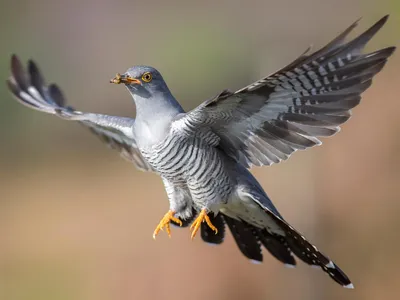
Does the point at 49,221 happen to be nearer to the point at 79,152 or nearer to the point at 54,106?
the point at 79,152

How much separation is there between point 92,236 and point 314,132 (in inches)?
194

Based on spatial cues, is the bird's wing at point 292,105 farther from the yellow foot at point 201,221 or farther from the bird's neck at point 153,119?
the yellow foot at point 201,221

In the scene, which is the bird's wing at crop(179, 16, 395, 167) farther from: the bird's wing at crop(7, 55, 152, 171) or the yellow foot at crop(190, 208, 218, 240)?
the bird's wing at crop(7, 55, 152, 171)

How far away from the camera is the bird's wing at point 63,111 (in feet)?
9.87

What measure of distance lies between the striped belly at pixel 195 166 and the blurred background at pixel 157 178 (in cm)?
173

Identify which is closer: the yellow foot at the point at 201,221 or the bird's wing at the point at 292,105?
the bird's wing at the point at 292,105

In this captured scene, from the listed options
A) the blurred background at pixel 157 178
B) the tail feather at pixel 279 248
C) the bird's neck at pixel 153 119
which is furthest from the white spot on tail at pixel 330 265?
the blurred background at pixel 157 178

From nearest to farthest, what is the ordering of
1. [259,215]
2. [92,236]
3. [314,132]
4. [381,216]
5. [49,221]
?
[314,132] < [259,215] < [381,216] < [92,236] < [49,221]

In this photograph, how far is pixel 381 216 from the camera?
14.9 ft

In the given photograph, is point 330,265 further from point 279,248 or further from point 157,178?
point 157,178

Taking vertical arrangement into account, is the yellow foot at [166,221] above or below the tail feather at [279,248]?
above

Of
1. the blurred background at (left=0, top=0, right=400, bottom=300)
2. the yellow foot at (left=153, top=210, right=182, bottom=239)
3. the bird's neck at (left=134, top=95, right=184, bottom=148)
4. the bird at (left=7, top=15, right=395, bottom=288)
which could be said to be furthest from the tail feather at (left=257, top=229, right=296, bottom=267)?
the blurred background at (left=0, top=0, right=400, bottom=300)

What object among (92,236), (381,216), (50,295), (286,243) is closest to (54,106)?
(286,243)

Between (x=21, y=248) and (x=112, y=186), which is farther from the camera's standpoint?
(x=112, y=186)
